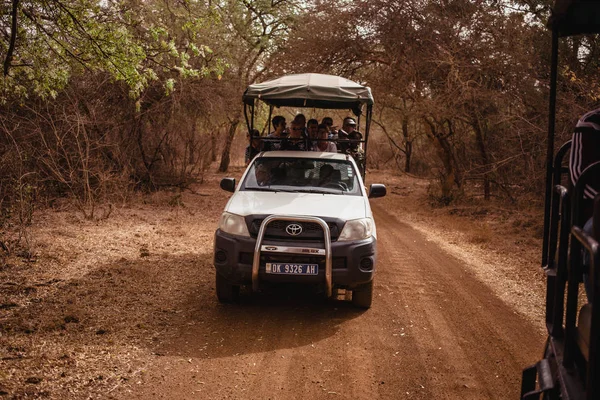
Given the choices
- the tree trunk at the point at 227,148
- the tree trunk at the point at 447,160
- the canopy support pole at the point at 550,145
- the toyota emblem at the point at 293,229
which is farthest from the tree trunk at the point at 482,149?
the tree trunk at the point at 227,148

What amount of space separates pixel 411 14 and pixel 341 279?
11.4m

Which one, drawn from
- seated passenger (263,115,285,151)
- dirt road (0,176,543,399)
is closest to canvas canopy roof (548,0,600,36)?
dirt road (0,176,543,399)

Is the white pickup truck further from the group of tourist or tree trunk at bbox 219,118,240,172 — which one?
tree trunk at bbox 219,118,240,172

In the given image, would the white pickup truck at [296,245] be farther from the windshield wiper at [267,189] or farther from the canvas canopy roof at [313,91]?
the canvas canopy roof at [313,91]

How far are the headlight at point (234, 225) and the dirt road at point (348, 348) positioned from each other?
863mm

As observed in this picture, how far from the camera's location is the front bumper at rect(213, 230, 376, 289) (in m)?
6.05

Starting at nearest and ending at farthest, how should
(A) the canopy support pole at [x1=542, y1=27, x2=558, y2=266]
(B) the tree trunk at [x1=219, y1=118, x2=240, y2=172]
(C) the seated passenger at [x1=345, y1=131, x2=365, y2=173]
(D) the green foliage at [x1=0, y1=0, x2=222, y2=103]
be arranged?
(A) the canopy support pole at [x1=542, y1=27, x2=558, y2=266], (D) the green foliage at [x1=0, y1=0, x2=222, y2=103], (C) the seated passenger at [x1=345, y1=131, x2=365, y2=173], (B) the tree trunk at [x1=219, y1=118, x2=240, y2=172]

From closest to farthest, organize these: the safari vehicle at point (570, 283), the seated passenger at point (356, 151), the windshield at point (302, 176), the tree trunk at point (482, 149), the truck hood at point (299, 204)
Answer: the safari vehicle at point (570, 283) < the truck hood at point (299, 204) < the windshield at point (302, 176) < the seated passenger at point (356, 151) < the tree trunk at point (482, 149)

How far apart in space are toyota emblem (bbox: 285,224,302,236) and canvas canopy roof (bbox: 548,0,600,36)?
10.8 ft

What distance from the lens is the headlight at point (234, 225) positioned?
6.22 metres

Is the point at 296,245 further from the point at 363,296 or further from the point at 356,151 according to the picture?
the point at 356,151

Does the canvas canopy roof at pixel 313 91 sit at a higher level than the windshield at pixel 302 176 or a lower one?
higher

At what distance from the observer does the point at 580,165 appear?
9.43ft

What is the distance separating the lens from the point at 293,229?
616 cm
